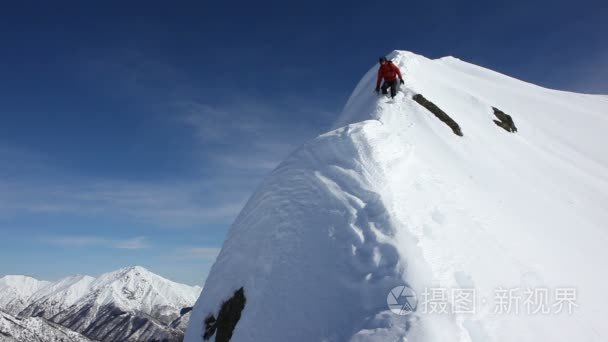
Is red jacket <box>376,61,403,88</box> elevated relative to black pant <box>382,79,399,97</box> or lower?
elevated

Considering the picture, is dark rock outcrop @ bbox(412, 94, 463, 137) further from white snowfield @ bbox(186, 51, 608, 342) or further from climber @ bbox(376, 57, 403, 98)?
climber @ bbox(376, 57, 403, 98)

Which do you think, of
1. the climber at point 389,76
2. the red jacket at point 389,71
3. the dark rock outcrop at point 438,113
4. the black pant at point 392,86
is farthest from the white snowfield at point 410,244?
the red jacket at point 389,71

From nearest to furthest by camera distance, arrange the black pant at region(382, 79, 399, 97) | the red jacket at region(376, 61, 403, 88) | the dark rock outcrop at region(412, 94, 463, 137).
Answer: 1. the dark rock outcrop at region(412, 94, 463, 137)
2. the black pant at region(382, 79, 399, 97)
3. the red jacket at region(376, 61, 403, 88)

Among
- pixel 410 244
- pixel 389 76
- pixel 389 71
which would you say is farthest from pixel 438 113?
pixel 410 244

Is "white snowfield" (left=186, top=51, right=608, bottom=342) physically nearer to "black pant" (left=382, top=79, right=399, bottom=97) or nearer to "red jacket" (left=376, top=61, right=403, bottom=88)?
"black pant" (left=382, top=79, right=399, bottom=97)

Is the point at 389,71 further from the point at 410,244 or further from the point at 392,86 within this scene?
the point at 410,244

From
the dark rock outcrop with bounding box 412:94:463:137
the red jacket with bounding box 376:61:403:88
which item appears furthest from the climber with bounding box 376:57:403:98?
the dark rock outcrop with bounding box 412:94:463:137

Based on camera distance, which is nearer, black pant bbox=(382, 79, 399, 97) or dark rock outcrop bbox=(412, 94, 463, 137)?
dark rock outcrop bbox=(412, 94, 463, 137)

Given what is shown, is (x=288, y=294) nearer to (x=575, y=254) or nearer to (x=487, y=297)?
(x=487, y=297)

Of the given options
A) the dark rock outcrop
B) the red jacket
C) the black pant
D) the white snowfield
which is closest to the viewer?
the white snowfield

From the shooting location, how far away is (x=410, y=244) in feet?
31.0

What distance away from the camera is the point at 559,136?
29.0m

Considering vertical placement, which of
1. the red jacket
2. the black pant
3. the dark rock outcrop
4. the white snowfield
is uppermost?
the red jacket

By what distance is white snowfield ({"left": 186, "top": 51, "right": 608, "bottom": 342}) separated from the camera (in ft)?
28.7
